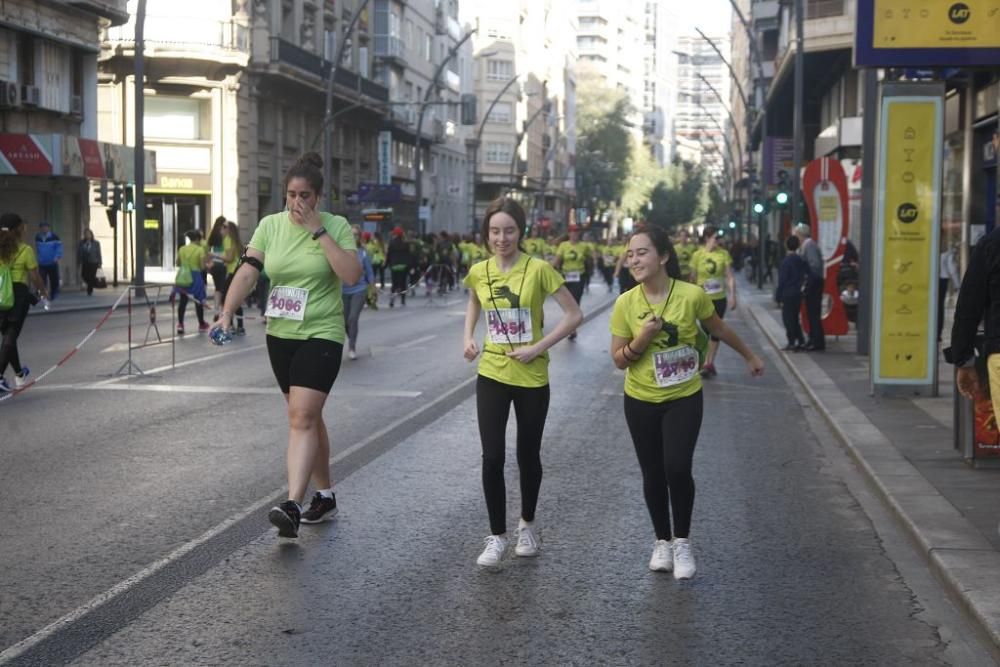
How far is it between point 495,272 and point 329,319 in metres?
0.91

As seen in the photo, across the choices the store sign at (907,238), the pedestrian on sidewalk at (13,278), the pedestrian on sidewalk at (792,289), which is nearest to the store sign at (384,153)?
the pedestrian on sidewalk at (792,289)

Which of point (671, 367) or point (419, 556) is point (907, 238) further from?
point (419, 556)

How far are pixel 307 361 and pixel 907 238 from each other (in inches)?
322

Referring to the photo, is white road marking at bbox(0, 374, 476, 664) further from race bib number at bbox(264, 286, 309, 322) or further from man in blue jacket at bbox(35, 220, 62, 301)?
man in blue jacket at bbox(35, 220, 62, 301)

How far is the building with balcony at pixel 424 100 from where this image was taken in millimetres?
68438

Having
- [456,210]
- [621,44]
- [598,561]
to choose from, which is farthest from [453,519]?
[621,44]

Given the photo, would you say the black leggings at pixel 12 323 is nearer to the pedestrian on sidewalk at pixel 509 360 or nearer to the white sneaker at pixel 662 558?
the pedestrian on sidewalk at pixel 509 360

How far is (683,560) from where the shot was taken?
662 centimetres

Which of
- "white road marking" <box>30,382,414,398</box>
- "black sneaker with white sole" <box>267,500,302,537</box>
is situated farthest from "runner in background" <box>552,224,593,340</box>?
"black sneaker with white sole" <box>267,500,302,537</box>

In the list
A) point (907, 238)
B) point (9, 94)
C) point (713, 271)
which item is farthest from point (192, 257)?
point (9, 94)

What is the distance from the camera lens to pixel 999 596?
595cm

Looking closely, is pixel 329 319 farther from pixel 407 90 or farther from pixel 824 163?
pixel 407 90

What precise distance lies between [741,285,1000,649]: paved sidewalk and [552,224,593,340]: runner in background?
6980 millimetres

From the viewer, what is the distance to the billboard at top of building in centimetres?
1308
